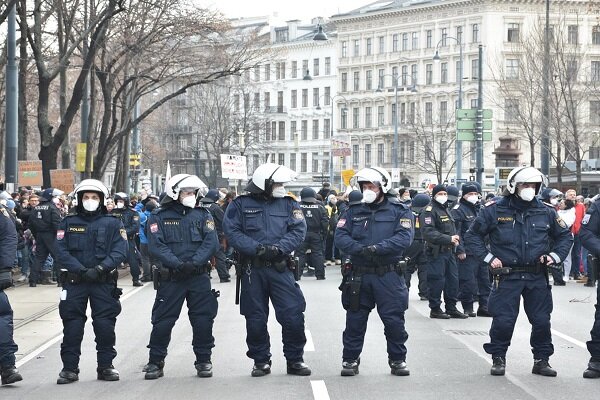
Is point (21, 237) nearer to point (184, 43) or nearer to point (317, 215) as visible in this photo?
point (317, 215)

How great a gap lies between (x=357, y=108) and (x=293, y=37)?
10165mm

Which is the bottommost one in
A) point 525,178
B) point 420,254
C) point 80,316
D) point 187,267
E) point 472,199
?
point 420,254

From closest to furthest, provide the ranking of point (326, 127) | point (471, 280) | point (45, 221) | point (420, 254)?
point (471, 280) → point (420, 254) → point (45, 221) → point (326, 127)

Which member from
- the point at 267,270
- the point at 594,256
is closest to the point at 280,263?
the point at 267,270

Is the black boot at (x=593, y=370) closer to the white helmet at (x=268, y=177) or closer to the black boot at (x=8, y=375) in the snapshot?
the white helmet at (x=268, y=177)

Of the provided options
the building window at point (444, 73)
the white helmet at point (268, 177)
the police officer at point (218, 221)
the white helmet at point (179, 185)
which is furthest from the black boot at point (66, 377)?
the building window at point (444, 73)

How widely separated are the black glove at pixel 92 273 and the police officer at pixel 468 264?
6853 mm

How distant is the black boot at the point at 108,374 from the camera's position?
36.4 feet

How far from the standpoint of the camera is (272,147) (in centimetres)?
10575

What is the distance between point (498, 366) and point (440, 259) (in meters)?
5.58

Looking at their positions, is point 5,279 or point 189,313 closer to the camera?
point 5,279

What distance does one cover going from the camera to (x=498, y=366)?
11141 millimetres

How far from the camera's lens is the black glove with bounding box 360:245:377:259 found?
11.0 m

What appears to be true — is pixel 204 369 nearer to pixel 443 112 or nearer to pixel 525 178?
pixel 525 178
